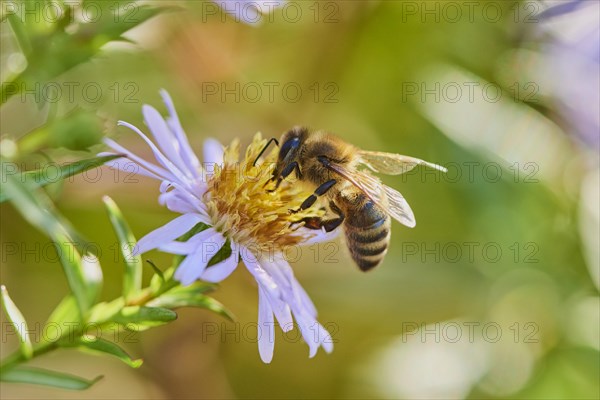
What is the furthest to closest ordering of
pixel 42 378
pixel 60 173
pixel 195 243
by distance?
pixel 195 243
pixel 42 378
pixel 60 173

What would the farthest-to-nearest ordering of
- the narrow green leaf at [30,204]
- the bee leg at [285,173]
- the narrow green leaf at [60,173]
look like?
1. the bee leg at [285,173]
2. the narrow green leaf at [60,173]
3. the narrow green leaf at [30,204]

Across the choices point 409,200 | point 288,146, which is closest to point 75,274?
point 288,146

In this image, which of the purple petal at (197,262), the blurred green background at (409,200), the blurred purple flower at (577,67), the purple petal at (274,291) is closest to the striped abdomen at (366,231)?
the purple petal at (274,291)

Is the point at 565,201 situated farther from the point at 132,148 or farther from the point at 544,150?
A: the point at 132,148

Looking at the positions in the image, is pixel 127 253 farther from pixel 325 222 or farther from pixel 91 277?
pixel 325 222

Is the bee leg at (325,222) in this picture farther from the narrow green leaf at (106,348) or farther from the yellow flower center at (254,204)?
the narrow green leaf at (106,348)

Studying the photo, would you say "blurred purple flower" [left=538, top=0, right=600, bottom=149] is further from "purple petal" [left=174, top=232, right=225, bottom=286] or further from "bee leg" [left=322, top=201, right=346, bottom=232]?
"purple petal" [left=174, top=232, right=225, bottom=286]

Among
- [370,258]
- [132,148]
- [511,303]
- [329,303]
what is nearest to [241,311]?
[329,303]
